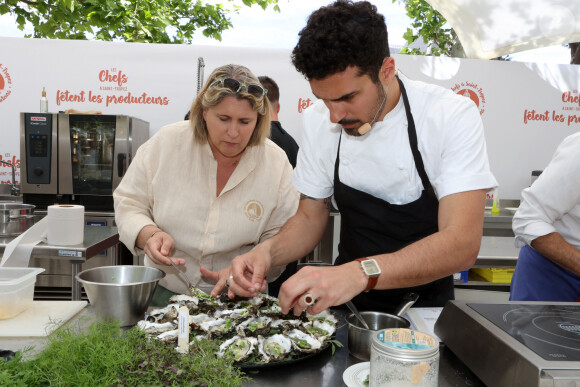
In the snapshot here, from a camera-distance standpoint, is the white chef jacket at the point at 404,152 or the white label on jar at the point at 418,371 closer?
the white label on jar at the point at 418,371

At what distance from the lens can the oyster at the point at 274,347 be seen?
1158 millimetres

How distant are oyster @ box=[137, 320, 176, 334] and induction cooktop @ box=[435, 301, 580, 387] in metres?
0.72

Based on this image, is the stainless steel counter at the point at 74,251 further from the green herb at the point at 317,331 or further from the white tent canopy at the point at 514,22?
the white tent canopy at the point at 514,22

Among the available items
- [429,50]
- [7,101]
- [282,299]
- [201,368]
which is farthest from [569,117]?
[7,101]

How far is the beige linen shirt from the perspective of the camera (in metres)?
2.05

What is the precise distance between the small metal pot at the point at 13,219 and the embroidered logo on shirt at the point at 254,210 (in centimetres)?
188

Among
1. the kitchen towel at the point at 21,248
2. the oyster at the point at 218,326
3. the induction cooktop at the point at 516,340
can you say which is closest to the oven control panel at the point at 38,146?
the kitchen towel at the point at 21,248

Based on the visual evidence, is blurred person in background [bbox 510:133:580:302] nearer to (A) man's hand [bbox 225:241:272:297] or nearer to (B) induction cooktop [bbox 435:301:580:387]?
(B) induction cooktop [bbox 435:301:580:387]

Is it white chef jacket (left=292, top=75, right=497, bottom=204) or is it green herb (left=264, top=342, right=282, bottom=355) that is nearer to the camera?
green herb (left=264, top=342, right=282, bottom=355)

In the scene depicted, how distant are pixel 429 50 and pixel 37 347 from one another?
7.59 metres

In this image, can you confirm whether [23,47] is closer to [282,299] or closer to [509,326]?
[282,299]

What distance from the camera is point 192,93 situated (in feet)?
14.8

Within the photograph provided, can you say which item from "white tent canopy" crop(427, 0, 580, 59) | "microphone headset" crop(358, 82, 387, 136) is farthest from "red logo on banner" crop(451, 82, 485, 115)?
"microphone headset" crop(358, 82, 387, 136)

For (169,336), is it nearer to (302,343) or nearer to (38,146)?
(302,343)
